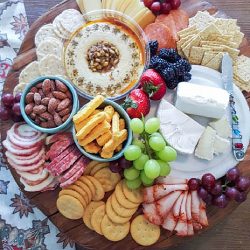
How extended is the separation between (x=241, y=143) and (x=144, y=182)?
0.34 metres

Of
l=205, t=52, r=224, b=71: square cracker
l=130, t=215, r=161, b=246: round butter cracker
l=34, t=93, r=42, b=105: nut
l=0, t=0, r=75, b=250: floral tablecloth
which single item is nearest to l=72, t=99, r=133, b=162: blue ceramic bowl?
l=34, t=93, r=42, b=105: nut

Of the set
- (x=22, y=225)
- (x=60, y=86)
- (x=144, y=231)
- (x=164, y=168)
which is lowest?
(x=22, y=225)

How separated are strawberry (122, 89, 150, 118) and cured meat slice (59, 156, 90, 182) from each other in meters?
0.20

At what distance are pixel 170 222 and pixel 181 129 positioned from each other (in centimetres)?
29

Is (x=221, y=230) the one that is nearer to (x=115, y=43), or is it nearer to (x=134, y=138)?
(x=134, y=138)

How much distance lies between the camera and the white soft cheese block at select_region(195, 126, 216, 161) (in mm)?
1459

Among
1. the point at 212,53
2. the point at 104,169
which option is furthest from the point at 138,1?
the point at 104,169

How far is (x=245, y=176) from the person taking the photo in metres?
1.50

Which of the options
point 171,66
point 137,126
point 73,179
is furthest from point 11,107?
point 171,66

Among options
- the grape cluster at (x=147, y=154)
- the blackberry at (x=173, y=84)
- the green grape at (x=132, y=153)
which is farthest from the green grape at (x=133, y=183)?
the blackberry at (x=173, y=84)

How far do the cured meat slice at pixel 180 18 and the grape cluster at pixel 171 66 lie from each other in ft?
0.38

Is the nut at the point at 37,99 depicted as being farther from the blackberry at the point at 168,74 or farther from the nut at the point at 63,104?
the blackberry at the point at 168,74

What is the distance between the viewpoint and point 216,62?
60.2 inches

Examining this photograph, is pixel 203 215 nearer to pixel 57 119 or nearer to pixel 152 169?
pixel 152 169
